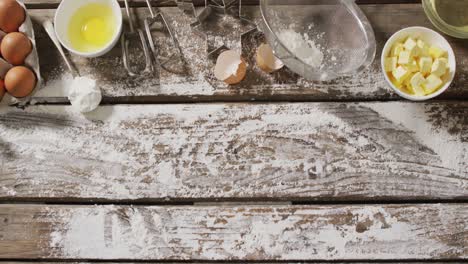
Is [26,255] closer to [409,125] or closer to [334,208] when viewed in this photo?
[334,208]

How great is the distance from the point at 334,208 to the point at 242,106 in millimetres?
254

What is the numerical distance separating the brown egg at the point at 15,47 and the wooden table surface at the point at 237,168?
0.17 feet

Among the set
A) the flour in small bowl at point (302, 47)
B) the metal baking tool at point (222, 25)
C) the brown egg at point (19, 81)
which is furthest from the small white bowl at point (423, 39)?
the brown egg at point (19, 81)

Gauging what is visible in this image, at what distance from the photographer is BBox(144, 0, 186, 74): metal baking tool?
0.96m

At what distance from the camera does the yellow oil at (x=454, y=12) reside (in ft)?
3.10

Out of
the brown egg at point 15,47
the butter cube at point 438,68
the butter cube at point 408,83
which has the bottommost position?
the butter cube at point 408,83

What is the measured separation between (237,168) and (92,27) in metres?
0.39

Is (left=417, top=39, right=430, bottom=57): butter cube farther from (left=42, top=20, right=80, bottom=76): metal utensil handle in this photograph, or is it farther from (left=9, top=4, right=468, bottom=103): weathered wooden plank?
(left=42, top=20, right=80, bottom=76): metal utensil handle

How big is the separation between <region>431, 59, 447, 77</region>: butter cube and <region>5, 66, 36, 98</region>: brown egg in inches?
28.7

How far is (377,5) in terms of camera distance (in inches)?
38.2

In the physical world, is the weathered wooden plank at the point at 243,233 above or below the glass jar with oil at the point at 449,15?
below

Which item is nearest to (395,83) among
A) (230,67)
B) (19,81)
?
(230,67)

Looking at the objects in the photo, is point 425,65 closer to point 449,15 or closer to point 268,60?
point 449,15

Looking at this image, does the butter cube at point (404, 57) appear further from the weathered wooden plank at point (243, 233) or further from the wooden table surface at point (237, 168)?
the weathered wooden plank at point (243, 233)
